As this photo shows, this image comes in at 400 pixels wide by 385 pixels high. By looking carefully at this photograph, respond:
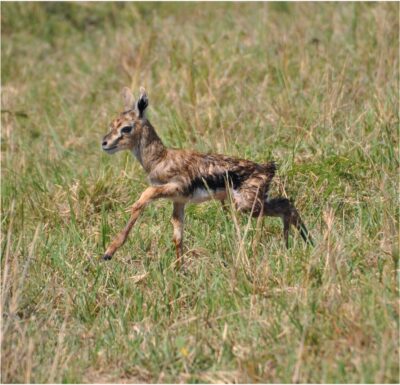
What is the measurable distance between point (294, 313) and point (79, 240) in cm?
264

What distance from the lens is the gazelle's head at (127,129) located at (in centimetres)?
827

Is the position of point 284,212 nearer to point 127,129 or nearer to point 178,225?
point 178,225

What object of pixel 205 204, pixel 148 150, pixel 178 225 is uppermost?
pixel 148 150

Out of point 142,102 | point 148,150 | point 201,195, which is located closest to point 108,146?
point 148,150

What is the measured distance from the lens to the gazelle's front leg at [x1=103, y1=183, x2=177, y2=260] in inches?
309

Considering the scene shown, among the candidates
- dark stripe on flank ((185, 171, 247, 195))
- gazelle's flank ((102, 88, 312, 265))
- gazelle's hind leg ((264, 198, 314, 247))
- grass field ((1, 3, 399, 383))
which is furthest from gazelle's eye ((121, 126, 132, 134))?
gazelle's hind leg ((264, 198, 314, 247))

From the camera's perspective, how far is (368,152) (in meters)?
9.49

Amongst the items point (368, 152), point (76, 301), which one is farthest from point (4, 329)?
point (368, 152)

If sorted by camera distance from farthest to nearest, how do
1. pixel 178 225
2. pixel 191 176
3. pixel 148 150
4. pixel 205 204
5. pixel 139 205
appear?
pixel 205 204 < pixel 148 150 < pixel 178 225 < pixel 191 176 < pixel 139 205

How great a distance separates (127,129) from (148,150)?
0.81ft

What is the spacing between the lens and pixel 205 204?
9211 millimetres

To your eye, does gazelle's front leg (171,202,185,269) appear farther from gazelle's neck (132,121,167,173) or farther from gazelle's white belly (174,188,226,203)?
gazelle's neck (132,121,167,173)

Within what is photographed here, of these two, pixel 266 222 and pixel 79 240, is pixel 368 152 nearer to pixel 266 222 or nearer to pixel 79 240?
pixel 266 222

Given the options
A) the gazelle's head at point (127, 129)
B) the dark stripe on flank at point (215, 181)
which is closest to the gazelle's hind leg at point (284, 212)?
the dark stripe on flank at point (215, 181)
